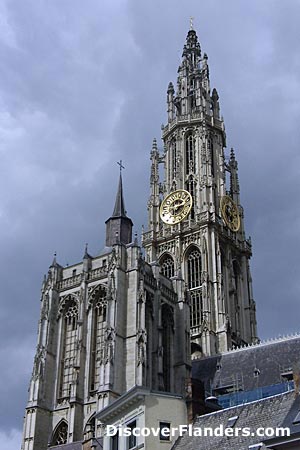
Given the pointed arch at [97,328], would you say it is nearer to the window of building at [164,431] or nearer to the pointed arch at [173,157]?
the window of building at [164,431]

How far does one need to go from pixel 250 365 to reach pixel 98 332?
997cm

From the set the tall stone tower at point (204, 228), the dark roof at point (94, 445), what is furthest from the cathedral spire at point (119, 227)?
the dark roof at point (94, 445)

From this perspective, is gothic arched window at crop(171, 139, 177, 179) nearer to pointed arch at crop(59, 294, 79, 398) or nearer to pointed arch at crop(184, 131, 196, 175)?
pointed arch at crop(184, 131, 196, 175)

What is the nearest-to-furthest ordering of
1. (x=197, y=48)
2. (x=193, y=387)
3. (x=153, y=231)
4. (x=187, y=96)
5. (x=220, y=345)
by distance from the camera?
(x=193, y=387)
(x=220, y=345)
(x=153, y=231)
(x=187, y=96)
(x=197, y=48)

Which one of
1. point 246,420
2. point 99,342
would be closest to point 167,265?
point 99,342

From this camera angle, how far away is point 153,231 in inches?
2421

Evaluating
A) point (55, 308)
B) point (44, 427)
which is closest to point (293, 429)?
point (44, 427)

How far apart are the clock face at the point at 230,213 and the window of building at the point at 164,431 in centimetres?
3811

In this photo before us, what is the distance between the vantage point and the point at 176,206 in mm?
62031

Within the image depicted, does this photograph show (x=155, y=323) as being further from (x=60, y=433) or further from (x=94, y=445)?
(x=94, y=445)

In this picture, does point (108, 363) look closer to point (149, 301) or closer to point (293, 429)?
point (149, 301)

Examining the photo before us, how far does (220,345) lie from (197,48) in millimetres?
36950

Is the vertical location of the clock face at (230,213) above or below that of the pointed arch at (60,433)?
above

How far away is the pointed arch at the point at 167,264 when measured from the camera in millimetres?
59031
